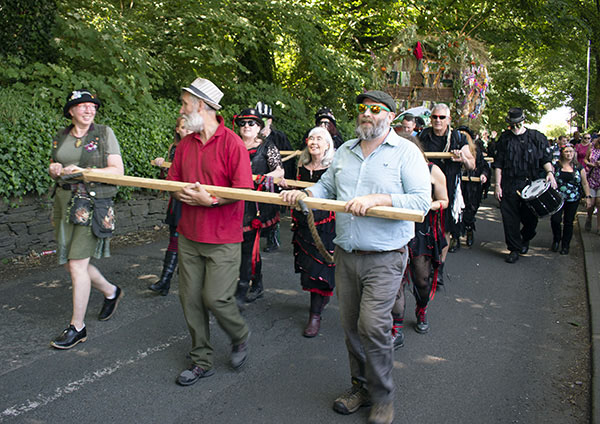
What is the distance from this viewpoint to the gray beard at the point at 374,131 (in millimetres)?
3336

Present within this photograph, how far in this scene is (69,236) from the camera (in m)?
4.34

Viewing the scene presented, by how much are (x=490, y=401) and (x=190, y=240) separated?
2347 millimetres

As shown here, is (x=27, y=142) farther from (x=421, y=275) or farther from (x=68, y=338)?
(x=421, y=275)

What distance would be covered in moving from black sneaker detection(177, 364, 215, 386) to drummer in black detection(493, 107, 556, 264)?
222 inches

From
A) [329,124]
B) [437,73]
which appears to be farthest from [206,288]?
[437,73]

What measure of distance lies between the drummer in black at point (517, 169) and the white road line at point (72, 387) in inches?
225

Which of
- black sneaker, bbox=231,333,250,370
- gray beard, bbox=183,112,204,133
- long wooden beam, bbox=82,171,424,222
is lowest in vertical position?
black sneaker, bbox=231,333,250,370

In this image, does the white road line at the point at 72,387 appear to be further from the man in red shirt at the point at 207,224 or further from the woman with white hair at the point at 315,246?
the woman with white hair at the point at 315,246

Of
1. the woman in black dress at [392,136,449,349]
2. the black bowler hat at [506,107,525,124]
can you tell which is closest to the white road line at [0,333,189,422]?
the woman in black dress at [392,136,449,349]

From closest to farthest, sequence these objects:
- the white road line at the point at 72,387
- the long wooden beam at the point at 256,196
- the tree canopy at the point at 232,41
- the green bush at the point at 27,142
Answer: the long wooden beam at the point at 256,196 → the white road line at the point at 72,387 → the green bush at the point at 27,142 → the tree canopy at the point at 232,41

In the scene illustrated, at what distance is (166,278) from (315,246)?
1839 mm

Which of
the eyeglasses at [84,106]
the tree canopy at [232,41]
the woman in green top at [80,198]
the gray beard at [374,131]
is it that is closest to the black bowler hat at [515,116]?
the tree canopy at [232,41]

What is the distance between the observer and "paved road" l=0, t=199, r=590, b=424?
3.52m

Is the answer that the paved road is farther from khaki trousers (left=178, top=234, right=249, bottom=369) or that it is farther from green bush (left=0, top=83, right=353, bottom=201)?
green bush (left=0, top=83, right=353, bottom=201)
